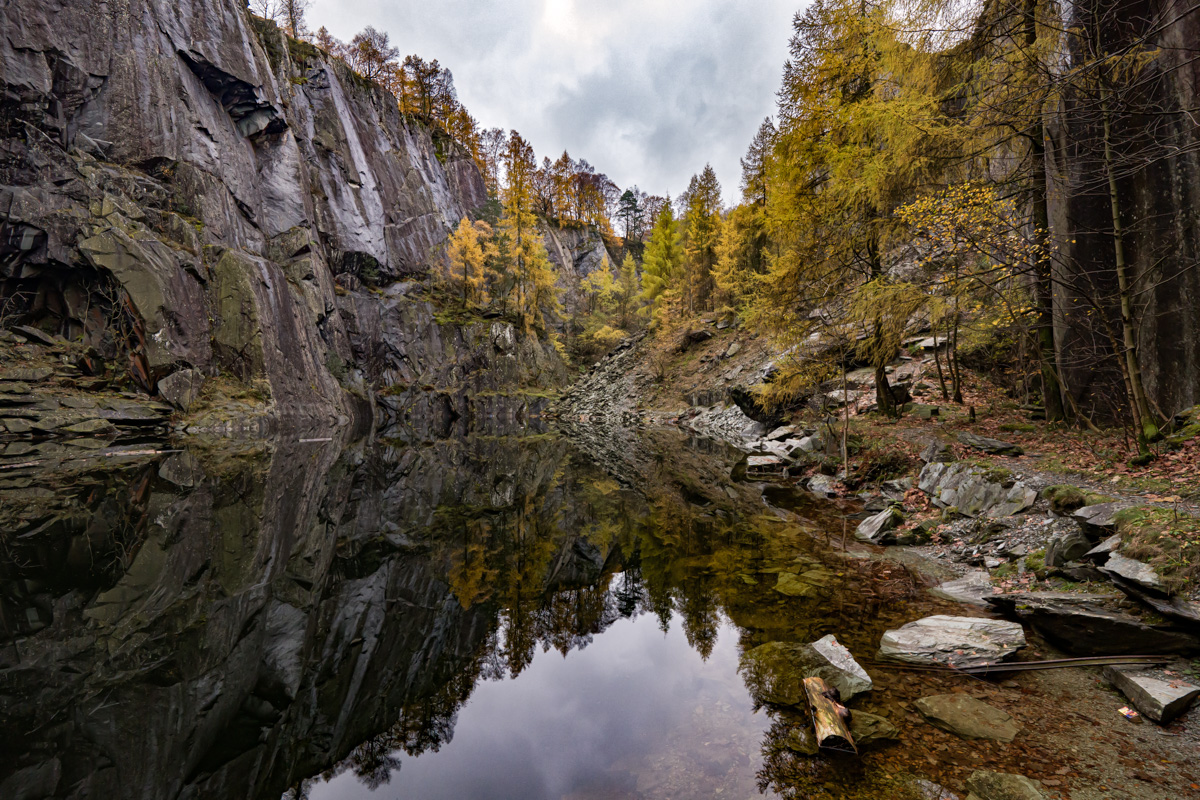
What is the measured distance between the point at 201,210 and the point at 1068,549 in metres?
36.5

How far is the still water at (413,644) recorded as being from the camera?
9.95 ft

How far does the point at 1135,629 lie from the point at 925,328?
17433 mm

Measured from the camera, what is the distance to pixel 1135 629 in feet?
12.5

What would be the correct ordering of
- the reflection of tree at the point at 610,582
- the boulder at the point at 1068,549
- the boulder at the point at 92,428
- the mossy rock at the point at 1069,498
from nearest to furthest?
1. the reflection of tree at the point at 610,582
2. the boulder at the point at 1068,549
3. the mossy rock at the point at 1069,498
4. the boulder at the point at 92,428

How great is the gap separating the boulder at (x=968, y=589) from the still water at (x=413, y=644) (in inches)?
14.2

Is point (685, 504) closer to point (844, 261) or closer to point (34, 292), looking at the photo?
point (844, 261)

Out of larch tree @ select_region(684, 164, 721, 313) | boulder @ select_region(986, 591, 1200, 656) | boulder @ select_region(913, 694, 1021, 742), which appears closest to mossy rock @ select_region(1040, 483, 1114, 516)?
boulder @ select_region(986, 591, 1200, 656)

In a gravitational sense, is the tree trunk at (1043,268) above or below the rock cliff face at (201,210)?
below

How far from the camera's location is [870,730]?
10.7ft

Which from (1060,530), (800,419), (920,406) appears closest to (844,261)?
(920,406)

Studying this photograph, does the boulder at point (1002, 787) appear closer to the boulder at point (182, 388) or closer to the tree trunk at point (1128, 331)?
the tree trunk at point (1128, 331)

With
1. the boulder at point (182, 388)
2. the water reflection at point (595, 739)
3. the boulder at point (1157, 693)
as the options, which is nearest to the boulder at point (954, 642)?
the boulder at point (1157, 693)

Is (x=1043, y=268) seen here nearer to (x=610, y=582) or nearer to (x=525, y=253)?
(x=610, y=582)

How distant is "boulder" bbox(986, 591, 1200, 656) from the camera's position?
372 cm
